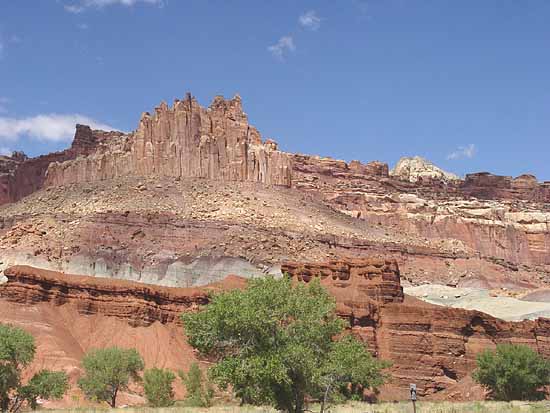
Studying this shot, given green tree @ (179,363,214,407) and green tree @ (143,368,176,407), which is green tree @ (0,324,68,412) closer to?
green tree @ (143,368,176,407)

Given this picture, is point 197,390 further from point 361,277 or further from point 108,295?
point 108,295

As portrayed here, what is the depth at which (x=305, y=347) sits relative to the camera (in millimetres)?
30766

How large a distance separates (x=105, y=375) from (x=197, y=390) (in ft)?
19.4

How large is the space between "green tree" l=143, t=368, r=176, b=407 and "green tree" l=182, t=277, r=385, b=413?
20341mm

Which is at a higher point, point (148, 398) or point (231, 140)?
point (231, 140)

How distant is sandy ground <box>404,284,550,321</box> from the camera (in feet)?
294

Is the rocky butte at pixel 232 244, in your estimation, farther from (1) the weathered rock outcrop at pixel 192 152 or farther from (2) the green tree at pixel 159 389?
(2) the green tree at pixel 159 389

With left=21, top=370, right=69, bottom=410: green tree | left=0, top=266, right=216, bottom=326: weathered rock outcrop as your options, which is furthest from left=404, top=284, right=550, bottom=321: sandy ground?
left=21, top=370, right=69, bottom=410: green tree

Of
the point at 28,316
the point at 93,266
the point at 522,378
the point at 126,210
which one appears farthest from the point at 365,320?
the point at 126,210

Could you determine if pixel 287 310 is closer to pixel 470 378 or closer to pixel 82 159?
A: pixel 470 378

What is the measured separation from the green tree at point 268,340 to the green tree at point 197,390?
1830cm

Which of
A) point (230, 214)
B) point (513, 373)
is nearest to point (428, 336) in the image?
point (513, 373)

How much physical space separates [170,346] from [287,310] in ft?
128

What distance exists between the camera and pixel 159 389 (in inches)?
2056
